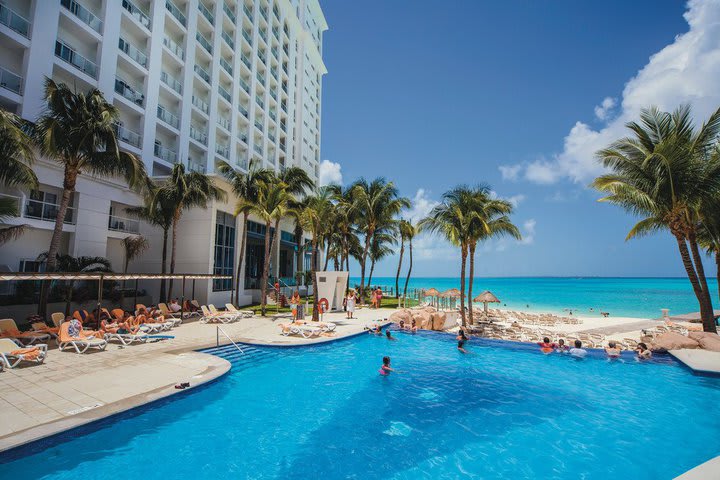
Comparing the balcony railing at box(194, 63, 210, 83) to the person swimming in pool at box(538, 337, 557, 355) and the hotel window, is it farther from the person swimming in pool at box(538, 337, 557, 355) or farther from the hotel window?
the person swimming in pool at box(538, 337, 557, 355)

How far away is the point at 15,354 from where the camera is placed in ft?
30.6

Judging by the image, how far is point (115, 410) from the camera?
22.1 feet

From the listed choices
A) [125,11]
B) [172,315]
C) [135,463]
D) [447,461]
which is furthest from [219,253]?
[447,461]

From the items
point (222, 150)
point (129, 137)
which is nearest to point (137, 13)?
point (129, 137)

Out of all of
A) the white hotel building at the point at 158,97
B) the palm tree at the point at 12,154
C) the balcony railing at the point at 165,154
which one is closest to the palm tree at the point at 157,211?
the white hotel building at the point at 158,97

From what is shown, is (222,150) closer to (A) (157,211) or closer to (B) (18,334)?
(A) (157,211)

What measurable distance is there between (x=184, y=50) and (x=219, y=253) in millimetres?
18685

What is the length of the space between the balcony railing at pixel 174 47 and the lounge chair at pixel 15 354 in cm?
2643

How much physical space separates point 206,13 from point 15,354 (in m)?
33.9

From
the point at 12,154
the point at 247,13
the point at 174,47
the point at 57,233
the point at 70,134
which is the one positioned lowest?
the point at 57,233

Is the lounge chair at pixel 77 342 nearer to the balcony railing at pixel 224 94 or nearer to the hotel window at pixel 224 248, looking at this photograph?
the hotel window at pixel 224 248

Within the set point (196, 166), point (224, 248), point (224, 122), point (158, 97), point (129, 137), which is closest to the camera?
point (129, 137)

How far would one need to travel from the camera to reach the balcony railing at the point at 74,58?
19.2 meters

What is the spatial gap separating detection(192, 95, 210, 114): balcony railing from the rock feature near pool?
36.1 meters
